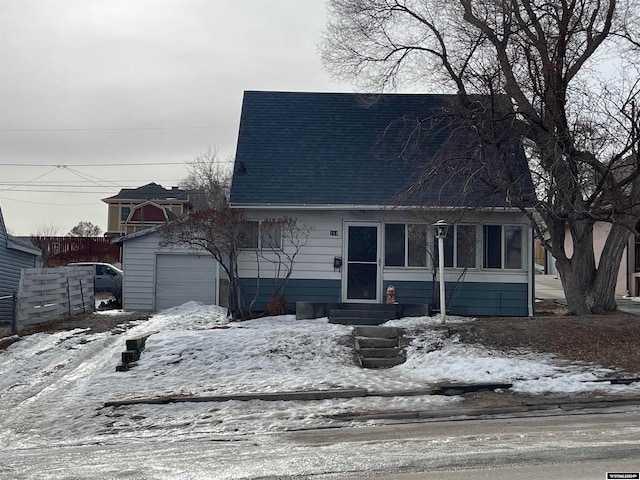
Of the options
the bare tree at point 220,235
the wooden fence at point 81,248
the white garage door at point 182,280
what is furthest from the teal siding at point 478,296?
the wooden fence at point 81,248

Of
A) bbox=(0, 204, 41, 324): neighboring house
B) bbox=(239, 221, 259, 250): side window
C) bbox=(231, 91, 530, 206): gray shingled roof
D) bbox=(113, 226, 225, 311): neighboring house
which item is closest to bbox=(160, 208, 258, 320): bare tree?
bbox=(239, 221, 259, 250): side window

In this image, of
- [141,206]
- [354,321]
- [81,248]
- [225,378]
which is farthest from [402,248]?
[141,206]

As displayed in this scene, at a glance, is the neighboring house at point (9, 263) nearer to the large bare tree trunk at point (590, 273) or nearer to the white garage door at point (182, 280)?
the white garage door at point (182, 280)

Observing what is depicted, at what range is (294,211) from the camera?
1792 centimetres

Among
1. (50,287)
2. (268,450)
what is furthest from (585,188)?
(50,287)

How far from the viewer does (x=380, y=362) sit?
1233cm

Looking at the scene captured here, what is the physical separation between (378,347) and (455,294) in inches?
213

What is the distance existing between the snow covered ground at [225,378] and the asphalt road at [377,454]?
583mm

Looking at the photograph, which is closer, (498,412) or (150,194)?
(498,412)

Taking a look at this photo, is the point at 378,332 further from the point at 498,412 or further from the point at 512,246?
the point at 512,246

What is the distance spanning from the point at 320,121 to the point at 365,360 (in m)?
9.97

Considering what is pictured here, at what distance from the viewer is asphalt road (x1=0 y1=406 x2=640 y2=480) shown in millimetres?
6621

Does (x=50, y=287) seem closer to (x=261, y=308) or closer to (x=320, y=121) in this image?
(x=261, y=308)

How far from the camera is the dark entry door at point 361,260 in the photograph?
18.1 metres
